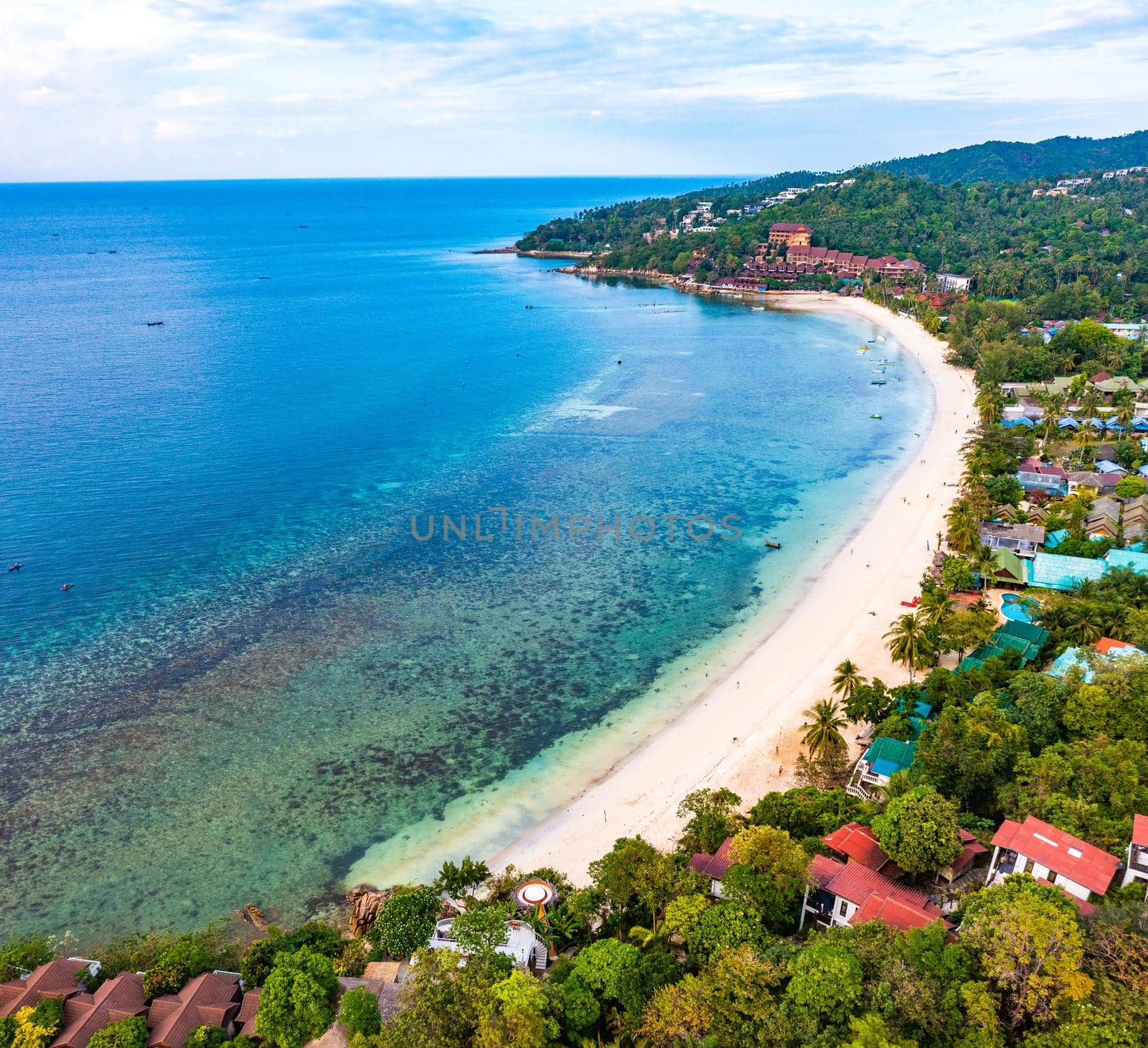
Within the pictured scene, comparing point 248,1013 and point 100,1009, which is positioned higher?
point 100,1009

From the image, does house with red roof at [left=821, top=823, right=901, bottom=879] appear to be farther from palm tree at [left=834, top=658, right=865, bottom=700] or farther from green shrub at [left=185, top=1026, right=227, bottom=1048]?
green shrub at [left=185, top=1026, right=227, bottom=1048]

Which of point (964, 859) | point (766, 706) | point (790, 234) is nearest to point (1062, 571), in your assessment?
point (766, 706)

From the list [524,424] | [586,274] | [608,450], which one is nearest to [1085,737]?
[608,450]

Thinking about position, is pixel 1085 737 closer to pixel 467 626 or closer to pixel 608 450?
pixel 467 626

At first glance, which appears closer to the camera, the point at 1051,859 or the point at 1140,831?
the point at 1051,859

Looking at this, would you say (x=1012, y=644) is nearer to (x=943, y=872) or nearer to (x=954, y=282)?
(x=943, y=872)

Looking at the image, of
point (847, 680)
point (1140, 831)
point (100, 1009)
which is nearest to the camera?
point (100, 1009)
